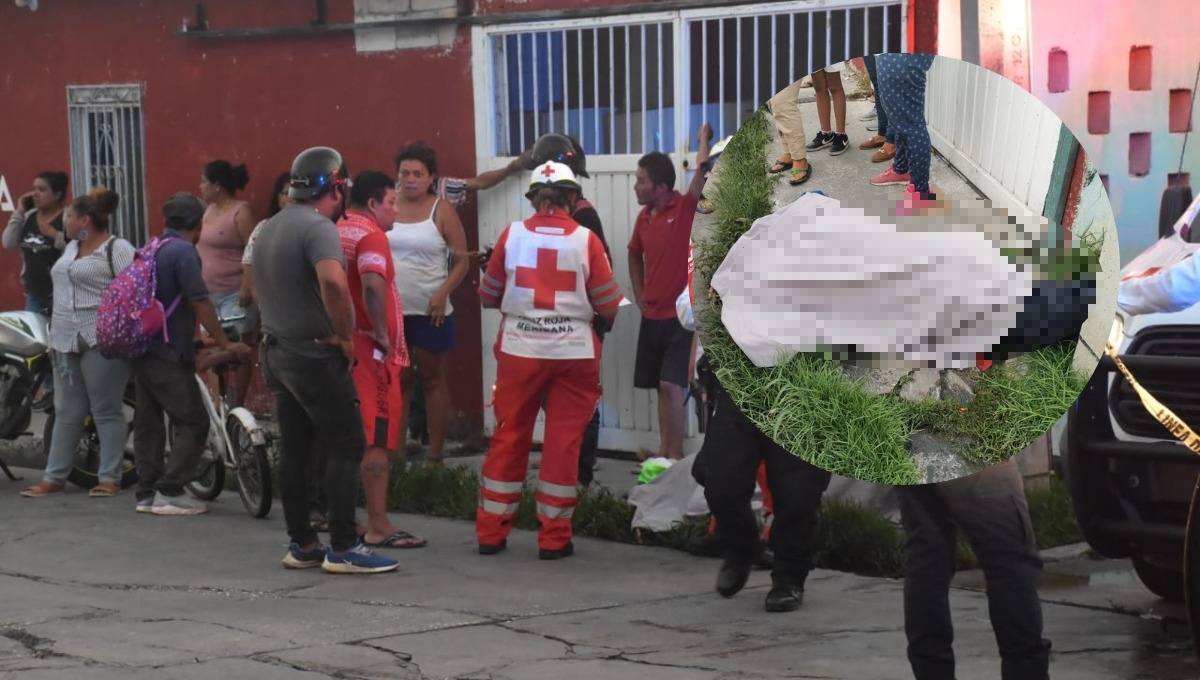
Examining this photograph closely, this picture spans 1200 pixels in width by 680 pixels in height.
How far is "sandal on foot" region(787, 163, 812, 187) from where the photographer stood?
4297 mm

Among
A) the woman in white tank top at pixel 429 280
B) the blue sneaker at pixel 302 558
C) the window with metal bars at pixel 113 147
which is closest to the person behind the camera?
the blue sneaker at pixel 302 558

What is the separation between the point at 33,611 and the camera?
6.97 m

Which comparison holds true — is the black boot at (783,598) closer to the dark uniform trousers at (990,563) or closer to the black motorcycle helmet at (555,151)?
the dark uniform trousers at (990,563)

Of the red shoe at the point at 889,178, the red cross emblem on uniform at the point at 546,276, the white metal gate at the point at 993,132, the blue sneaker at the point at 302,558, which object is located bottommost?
the blue sneaker at the point at 302,558

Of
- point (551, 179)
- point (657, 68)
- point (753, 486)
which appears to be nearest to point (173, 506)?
point (551, 179)

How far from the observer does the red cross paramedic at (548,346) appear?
8008 mm

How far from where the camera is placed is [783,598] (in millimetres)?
6887

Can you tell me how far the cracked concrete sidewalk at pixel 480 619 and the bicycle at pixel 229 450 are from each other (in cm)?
61

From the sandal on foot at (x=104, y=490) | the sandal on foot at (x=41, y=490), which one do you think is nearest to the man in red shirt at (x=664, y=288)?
the sandal on foot at (x=104, y=490)

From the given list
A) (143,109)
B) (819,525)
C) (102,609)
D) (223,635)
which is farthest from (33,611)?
(143,109)

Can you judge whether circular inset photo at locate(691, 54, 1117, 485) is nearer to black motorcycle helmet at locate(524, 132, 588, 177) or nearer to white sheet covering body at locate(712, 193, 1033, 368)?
white sheet covering body at locate(712, 193, 1033, 368)

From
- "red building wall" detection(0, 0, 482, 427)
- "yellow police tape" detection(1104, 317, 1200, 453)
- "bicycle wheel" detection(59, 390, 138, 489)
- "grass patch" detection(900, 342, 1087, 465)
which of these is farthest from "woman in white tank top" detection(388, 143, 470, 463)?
"grass patch" detection(900, 342, 1087, 465)

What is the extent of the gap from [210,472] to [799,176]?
243 inches

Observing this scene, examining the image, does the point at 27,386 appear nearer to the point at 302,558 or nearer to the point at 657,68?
the point at 302,558
